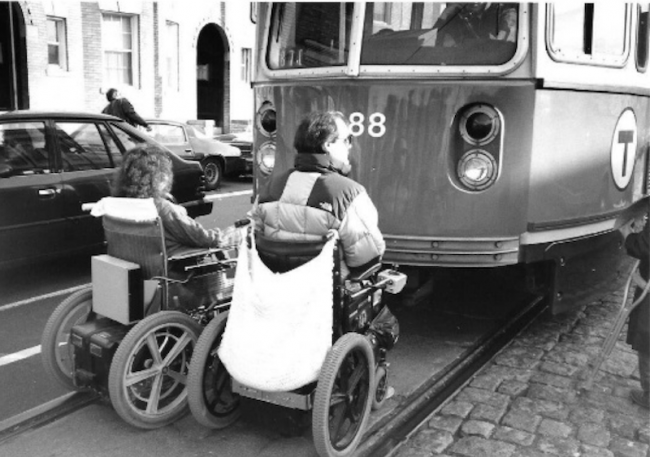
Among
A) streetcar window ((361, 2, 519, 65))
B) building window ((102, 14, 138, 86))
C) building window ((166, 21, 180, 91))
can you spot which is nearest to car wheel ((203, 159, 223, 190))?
building window ((102, 14, 138, 86))

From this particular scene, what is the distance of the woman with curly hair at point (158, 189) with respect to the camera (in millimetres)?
Result: 3871

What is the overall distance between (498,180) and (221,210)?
7059 millimetres

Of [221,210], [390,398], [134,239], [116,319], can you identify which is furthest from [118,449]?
[221,210]

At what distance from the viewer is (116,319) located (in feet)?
12.3

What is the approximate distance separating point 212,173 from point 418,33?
9.62 m

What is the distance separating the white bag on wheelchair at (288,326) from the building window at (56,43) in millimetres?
15714

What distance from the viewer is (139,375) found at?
355 centimetres

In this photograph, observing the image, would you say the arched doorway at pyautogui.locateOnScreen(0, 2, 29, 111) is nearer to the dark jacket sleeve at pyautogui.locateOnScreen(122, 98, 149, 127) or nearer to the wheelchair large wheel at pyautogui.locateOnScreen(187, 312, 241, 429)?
the dark jacket sleeve at pyautogui.locateOnScreen(122, 98, 149, 127)

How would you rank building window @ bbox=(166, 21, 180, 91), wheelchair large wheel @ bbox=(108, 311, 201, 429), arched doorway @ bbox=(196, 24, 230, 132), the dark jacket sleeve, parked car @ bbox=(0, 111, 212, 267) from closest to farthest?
wheelchair large wheel @ bbox=(108, 311, 201, 429) < parked car @ bbox=(0, 111, 212, 267) < the dark jacket sleeve < building window @ bbox=(166, 21, 180, 91) < arched doorway @ bbox=(196, 24, 230, 132)

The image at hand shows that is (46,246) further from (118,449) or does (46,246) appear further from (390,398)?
(390,398)

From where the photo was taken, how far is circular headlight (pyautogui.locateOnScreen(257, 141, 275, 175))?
5246mm

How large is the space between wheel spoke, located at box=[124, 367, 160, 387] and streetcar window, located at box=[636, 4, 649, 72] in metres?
4.04

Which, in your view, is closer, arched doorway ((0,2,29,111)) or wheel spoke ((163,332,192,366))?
wheel spoke ((163,332,192,366))

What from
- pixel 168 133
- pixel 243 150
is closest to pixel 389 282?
pixel 168 133
